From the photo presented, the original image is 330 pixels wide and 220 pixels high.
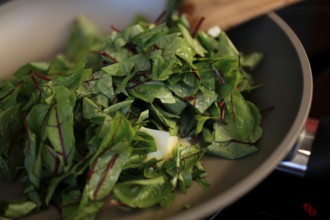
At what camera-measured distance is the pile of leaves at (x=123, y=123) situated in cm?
67

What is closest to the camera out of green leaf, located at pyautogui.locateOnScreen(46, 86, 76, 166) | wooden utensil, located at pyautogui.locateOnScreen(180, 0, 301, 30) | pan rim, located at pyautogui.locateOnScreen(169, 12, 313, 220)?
pan rim, located at pyautogui.locateOnScreen(169, 12, 313, 220)

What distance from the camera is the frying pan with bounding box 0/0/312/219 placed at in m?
0.64

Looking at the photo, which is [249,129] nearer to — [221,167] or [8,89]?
[221,167]

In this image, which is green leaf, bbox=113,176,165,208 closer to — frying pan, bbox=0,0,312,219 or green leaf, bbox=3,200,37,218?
frying pan, bbox=0,0,312,219

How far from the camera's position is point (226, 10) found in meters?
0.97

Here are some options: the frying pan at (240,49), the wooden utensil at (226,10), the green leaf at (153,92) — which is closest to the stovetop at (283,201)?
the frying pan at (240,49)

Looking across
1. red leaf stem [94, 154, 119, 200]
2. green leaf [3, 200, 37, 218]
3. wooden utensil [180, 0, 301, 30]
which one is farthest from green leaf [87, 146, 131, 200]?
wooden utensil [180, 0, 301, 30]

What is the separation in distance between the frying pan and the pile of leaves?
24mm

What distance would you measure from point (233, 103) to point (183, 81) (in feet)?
0.35

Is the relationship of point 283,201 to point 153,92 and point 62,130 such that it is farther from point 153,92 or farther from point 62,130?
point 62,130

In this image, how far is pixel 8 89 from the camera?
0.82m

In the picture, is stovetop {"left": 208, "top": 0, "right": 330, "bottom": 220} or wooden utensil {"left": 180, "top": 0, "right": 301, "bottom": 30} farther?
wooden utensil {"left": 180, "top": 0, "right": 301, "bottom": 30}

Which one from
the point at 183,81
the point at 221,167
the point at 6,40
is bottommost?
the point at 221,167

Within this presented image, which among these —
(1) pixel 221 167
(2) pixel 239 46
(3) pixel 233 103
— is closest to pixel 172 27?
(2) pixel 239 46
